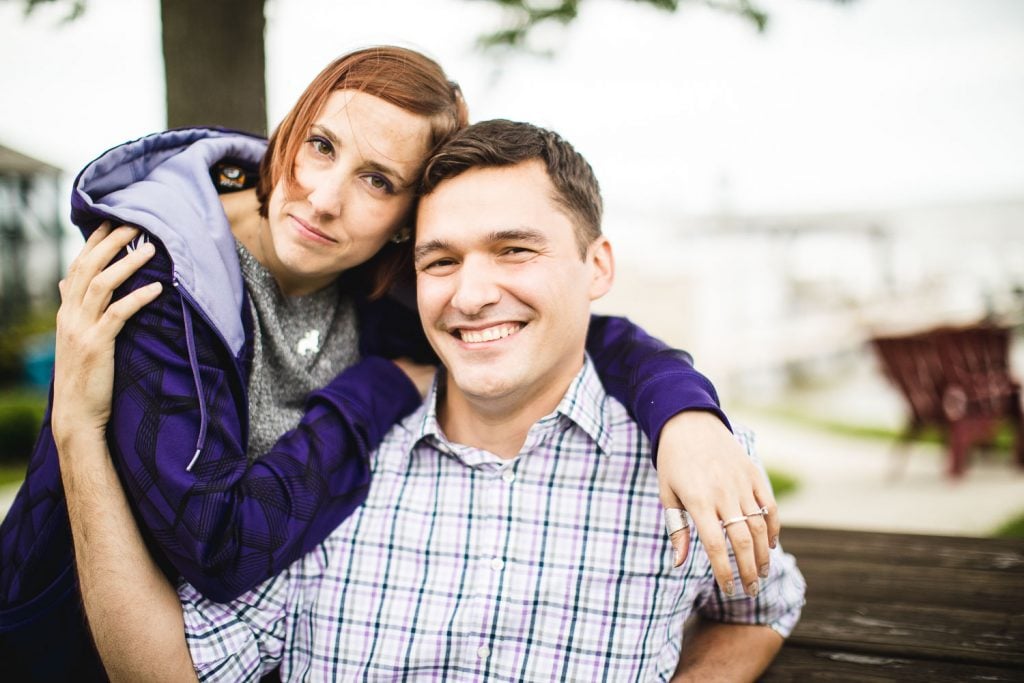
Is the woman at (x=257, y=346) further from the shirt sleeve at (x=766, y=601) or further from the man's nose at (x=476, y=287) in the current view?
the shirt sleeve at (x=766, y=601)

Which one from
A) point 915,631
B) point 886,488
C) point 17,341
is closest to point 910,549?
point 915,631

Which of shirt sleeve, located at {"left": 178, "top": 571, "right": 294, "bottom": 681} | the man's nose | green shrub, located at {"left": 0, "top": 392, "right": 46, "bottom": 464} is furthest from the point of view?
green shrub, located at {"left": 0, "top": 392, "right": 46, "bottom": 464}

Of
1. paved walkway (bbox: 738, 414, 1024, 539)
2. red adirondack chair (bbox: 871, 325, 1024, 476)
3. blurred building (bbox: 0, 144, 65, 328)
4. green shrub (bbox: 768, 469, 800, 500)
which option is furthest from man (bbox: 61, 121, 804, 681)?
blurred building (bbox: 0, 144, 65, 328)

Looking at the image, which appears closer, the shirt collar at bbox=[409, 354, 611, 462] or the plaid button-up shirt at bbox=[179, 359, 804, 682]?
the plaid button-up shirt at bbox=[179, 359, 804, 682]

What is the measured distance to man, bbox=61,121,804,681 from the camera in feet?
5.35

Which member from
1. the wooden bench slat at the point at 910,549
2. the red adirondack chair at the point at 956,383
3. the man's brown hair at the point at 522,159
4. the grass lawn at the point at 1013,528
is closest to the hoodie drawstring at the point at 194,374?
the man's brown hair at the point at 522,159

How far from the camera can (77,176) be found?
1.59m

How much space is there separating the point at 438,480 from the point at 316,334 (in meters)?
0.56

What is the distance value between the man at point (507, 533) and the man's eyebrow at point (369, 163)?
10 centimetres

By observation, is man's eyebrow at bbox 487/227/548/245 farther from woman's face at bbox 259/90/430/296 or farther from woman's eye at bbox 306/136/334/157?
woman's eye at bbox 306/136/334/157

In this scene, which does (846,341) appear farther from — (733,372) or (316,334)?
(316,334)

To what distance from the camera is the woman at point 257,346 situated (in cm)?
147

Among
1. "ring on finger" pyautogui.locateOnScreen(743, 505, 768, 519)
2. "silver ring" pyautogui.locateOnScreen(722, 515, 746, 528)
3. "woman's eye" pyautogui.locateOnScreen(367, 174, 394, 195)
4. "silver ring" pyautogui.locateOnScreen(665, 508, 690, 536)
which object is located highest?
"woman's eye" pyautogui.locateOnScreen(367, 174, 394, 195)

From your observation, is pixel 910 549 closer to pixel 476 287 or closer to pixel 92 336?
pixel 476 287
